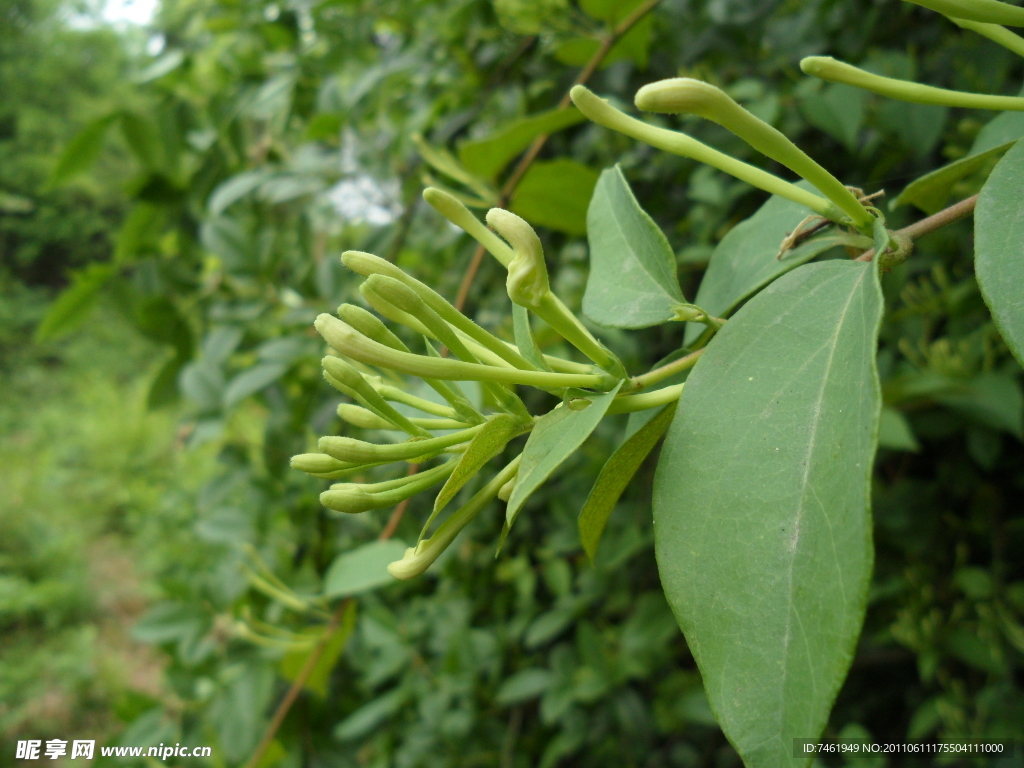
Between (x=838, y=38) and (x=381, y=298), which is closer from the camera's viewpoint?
(x=381, y=298)

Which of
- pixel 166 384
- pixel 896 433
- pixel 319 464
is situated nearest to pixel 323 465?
pixel 319 464

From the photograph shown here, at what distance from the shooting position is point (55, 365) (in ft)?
19.5

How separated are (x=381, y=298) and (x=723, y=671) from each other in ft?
0.44

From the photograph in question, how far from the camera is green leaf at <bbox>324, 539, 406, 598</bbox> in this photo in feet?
1.78

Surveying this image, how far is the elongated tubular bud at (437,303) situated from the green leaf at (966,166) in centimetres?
17

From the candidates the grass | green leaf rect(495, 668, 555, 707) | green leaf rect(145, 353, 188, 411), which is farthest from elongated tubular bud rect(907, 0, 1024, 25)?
the grass

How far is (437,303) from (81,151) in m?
1.00

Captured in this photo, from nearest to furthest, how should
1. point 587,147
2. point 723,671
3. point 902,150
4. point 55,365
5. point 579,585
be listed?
point 723,671 → point 902,150 → point 587,147 → point 579,585 → point 55,365

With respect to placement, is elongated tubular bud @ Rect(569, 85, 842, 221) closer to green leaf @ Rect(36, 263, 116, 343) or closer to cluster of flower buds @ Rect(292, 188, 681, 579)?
cluster of flower buds @ Rect(292, 188, 681, 579)

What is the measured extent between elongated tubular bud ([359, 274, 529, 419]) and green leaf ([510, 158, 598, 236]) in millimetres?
380

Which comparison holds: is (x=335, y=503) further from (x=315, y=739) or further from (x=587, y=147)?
(x=315, y=739)

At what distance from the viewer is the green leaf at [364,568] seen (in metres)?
0.54

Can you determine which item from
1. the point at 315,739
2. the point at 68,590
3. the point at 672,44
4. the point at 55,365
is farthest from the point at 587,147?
the point at 55,365

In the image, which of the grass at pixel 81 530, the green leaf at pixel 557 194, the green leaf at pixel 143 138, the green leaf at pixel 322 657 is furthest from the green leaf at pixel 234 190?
the grass at pixel 81 530
